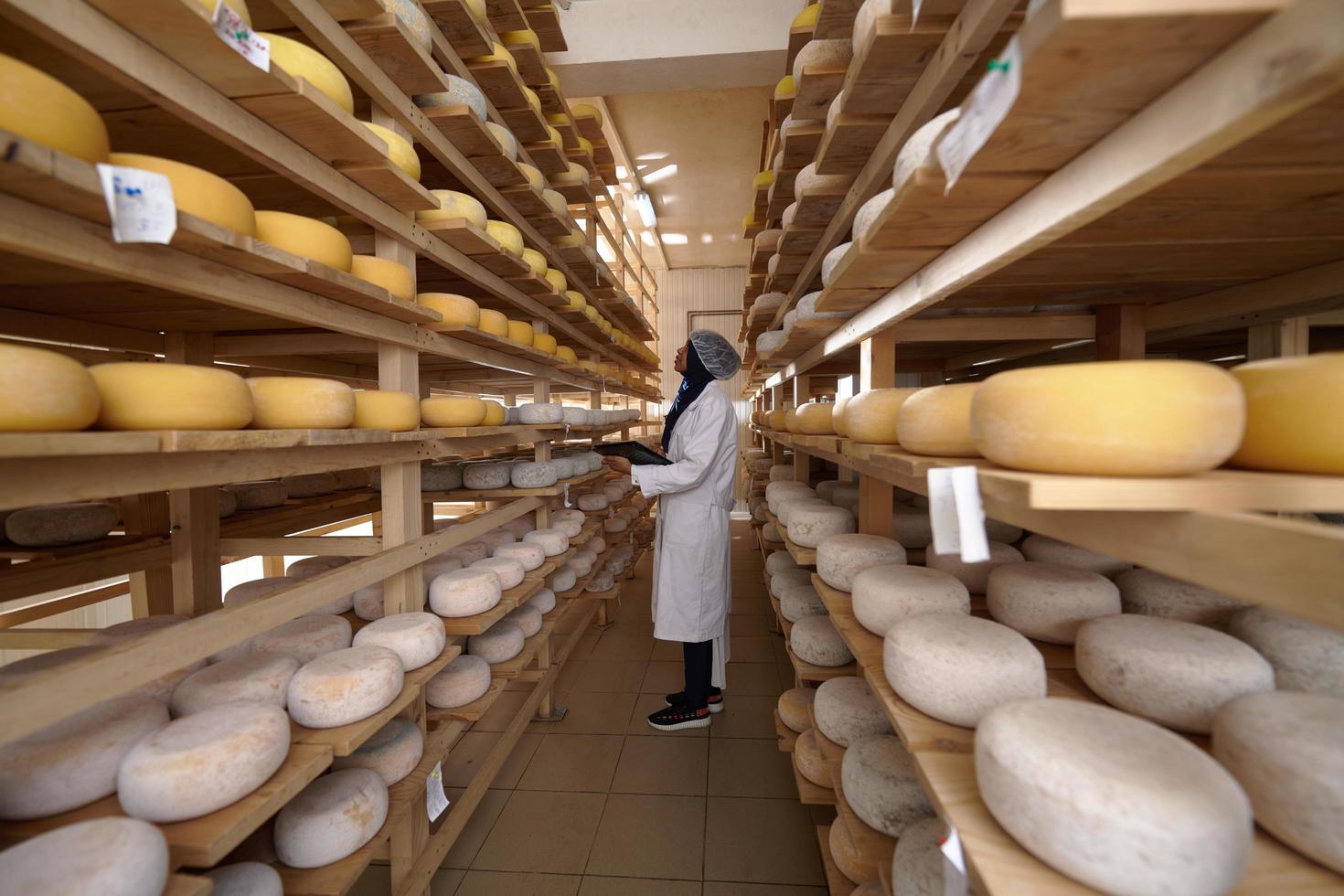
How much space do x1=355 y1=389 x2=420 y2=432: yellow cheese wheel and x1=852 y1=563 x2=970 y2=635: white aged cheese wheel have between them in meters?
1.36

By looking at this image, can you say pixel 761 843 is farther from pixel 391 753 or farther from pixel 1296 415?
pixel 1296 415

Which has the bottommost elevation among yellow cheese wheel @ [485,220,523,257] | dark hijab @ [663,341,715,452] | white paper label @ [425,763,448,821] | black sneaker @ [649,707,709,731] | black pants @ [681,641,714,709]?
black sneaker @ [649,707,709,731]

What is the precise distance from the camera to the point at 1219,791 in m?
0.66

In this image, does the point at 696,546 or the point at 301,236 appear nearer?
the point at 301,236

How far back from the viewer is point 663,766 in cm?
254

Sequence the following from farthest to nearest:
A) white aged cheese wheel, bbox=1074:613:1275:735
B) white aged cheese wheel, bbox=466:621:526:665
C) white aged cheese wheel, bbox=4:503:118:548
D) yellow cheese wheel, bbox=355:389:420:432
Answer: white aged cheese wheel, bbox=466:621:526:665 < white aged cheese wheel, bbox=4:503:118:548 < yellow cheese wheel, bbox=355:389:420:432 < white aged cheese wheel, bbox=1074:613:1275:735

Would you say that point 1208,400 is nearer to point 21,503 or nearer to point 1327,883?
point 1327,883

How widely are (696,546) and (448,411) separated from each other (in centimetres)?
147

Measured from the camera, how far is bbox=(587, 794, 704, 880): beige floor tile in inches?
77.5

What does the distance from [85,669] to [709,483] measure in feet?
7.80

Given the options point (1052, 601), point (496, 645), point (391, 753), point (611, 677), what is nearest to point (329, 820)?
point (391, 753)

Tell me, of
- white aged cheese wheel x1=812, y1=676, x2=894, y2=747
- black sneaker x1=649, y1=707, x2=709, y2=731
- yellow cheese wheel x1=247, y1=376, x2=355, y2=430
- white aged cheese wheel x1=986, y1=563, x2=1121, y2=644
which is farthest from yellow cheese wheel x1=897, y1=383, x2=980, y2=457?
black sneaker x1=649, y1=707, x2=709, y2=731

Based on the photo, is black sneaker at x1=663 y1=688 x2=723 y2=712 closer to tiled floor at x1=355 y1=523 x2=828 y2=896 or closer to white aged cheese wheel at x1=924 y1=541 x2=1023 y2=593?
tiled floor at x1=355 y1=523 x2=828 y2=896

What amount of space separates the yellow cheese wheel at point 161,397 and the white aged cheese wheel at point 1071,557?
187 centimetres
